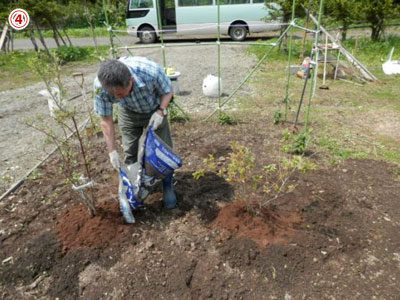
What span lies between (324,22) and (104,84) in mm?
8354

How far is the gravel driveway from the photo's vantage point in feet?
12.6

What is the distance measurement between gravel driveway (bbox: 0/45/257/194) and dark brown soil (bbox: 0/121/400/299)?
91 cm

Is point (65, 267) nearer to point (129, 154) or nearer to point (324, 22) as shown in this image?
point (129, 154)

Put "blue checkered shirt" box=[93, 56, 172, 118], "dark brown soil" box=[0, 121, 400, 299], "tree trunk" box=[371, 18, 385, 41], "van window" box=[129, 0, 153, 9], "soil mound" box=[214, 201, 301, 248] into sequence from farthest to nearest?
"van window" box=[129, 0, 153, 9] < "tree trunk" box=[371, 18, 385, 41] < "soil mound" box=[214, 201, 301, 248] < "blue checkered shirt" box=[93, 56, 172, 118] < "dark brown soil" box=[0, 121, 400, 299]

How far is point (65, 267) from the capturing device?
2.17 m

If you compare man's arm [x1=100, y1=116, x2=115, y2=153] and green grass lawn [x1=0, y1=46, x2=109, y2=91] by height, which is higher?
man's arm [x1=100, y1=116, x2=115, y2=153]

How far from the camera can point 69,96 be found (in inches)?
250

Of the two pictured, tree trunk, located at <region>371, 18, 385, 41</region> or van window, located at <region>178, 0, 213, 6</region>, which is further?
van window, located at <region>178, 0, 213, 6</region>

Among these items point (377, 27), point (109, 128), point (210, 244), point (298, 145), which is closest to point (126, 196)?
point (109, 128)

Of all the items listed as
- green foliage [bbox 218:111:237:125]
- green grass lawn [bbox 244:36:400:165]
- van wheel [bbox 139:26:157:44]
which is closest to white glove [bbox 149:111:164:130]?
green grass lawn [bbox 244:36:400:165]

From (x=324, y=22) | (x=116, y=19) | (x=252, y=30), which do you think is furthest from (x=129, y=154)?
(x=252, y=30)

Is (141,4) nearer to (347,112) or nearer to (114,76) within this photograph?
(347,112)

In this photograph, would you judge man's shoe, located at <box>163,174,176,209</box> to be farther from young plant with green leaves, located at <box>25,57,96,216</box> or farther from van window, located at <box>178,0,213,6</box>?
van window, located at <box>178,0,213,6</box>

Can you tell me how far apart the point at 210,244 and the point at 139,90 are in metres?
1.26
